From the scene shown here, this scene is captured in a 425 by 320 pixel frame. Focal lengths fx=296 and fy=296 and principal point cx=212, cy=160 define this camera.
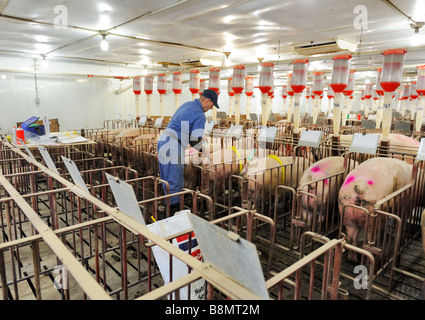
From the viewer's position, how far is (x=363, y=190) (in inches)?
136

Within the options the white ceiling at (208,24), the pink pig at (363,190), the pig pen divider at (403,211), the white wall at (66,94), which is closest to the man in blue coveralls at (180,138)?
the white ceiling at (208,24)

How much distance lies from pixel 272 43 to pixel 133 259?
585cm

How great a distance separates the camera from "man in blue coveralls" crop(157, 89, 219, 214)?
14.4 feet

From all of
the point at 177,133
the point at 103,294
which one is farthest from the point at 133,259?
the point at 103,294

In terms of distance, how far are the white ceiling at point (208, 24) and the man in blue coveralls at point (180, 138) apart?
144 centimetres

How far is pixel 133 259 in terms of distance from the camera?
3.48 meters

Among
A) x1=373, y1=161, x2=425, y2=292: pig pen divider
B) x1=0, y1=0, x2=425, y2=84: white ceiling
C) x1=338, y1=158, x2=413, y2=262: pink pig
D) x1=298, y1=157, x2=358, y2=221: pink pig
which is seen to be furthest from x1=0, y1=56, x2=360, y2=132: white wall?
x1=373, y1=161, x2=425, y2=292: pig pen divider

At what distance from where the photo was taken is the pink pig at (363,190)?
3.41 meters

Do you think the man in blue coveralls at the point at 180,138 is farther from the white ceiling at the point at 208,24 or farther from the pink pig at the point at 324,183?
the pink pig at the point at 324,183

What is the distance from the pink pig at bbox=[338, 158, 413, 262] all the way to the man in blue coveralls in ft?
6.97

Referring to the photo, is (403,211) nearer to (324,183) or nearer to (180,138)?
(324,183)

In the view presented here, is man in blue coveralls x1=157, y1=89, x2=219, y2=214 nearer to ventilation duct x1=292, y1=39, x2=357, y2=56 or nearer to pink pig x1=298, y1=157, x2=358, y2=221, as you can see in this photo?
pink pig x1=298, y1=157, x2=358, y2=221

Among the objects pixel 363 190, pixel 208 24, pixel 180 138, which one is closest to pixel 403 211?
Answer: pixel 363 190

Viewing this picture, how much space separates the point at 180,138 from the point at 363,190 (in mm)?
2566
